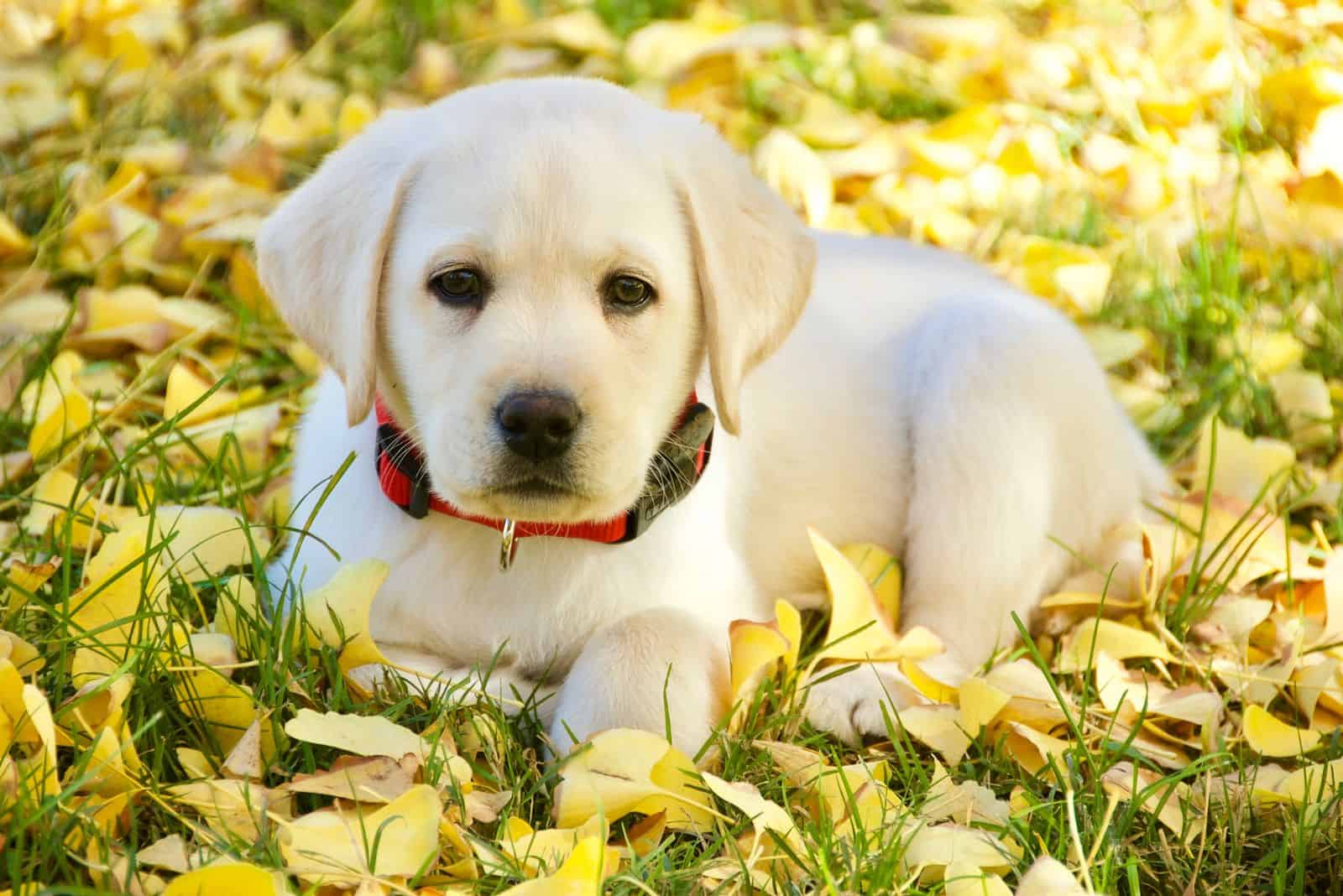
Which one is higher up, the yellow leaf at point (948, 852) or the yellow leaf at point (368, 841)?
the yellow leaf at point (368, 841)

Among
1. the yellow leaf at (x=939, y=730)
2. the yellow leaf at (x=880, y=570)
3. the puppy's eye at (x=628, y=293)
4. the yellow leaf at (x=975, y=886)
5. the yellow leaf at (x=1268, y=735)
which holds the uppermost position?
the puppy's eye at (x=628, y=293)

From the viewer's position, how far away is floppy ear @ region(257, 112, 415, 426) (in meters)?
2.39

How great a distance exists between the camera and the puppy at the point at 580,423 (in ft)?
7.52

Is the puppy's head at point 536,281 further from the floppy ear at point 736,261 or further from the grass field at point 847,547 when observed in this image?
the grass field at point 847,547

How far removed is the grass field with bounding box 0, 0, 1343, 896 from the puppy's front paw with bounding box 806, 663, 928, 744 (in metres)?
0.03

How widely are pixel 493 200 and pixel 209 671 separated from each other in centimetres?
83

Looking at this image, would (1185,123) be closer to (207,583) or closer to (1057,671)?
(1057,671)

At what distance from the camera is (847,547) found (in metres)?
3.17

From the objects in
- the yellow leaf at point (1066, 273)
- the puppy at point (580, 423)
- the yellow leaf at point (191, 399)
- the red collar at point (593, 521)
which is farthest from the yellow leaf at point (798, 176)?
the red collar at point (593, 521)

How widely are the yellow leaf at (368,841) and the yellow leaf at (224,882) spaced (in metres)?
0.12

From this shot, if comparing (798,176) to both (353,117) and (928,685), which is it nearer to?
(353,117)

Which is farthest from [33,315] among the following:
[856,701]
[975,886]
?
[975,886]

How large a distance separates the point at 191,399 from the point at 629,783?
5.22ft

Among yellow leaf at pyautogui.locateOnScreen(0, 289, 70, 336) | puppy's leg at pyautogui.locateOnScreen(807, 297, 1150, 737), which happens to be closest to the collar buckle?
puppy's leg at pyautogui.locateOnScreen(807, 297, 1150, 737)
